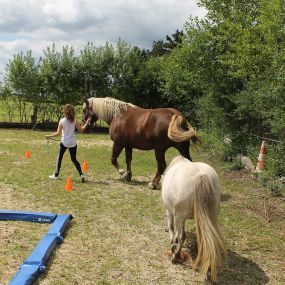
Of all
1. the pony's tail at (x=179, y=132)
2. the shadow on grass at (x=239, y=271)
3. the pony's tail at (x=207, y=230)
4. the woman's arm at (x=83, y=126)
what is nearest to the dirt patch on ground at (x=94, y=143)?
the woman's arm at (x=83, y=126)

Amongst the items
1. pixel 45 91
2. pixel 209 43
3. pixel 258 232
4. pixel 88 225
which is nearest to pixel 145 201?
pixel 88 225

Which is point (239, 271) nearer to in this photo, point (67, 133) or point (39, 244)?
point (39, 244)

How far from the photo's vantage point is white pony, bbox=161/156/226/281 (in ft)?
14.4

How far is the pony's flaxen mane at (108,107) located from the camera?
10.1 m

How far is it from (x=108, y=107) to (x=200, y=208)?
235 inches

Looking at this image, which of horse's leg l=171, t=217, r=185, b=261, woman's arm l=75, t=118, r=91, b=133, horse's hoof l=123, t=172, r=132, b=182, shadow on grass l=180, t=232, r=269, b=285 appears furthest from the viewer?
horse's hoof l=123, t=172, r=132, b=182

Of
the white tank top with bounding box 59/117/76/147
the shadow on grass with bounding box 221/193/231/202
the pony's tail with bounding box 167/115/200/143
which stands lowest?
the shadow on grass with bounding box 221/193/231/202

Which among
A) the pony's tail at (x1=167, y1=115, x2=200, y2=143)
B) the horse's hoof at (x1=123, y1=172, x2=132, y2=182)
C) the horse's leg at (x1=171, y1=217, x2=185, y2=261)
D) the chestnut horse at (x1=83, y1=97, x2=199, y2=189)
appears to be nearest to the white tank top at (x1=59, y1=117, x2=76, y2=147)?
the chestnut horse at (x1=83, y1=97, x2=199, y2=189)

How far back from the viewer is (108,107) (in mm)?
10078

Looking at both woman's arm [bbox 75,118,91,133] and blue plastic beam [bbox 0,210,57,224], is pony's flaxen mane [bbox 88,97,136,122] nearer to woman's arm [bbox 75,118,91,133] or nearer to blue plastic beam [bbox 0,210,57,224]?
woman's arm [bbox 75,118,91,133]

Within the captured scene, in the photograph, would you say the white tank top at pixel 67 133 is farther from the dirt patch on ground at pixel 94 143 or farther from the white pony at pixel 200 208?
the dirt patch on ground at pixel 94 143

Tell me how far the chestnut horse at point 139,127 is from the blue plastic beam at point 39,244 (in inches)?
124

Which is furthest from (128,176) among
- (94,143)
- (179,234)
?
(94,143)

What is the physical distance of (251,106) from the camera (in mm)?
11172
